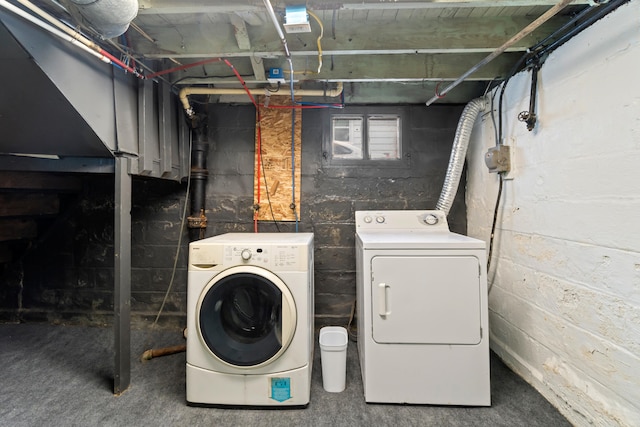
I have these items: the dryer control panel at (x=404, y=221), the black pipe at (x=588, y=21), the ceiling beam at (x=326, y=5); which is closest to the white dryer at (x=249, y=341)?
the dryer control panel at (x=404, y=221)

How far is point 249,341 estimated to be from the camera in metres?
1.44

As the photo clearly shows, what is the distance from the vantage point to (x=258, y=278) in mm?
1396

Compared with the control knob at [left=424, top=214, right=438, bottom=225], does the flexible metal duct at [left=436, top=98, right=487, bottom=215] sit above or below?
above

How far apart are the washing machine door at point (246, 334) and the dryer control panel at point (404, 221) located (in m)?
0.88

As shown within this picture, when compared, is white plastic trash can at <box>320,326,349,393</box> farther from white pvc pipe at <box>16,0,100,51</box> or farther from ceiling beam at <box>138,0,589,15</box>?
white pvc pipe at <box>16,0,100,51</box>

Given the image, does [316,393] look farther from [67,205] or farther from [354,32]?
[67,205]

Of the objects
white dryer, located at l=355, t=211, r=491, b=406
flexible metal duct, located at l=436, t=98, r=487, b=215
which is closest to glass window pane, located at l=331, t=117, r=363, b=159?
flexible metal duct, located at l=436, t=98, r=487, b=215

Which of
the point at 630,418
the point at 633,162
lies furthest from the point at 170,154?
the point at 630,418

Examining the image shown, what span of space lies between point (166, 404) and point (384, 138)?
2342 millimetres

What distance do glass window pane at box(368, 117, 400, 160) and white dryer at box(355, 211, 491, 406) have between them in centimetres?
107

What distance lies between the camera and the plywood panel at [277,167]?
2.27 m

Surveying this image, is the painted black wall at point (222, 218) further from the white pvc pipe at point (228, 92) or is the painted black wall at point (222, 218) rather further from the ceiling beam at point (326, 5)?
the ceiling beam at point (326, 5)

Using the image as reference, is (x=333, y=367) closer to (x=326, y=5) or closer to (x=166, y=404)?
(x=166, y=404)

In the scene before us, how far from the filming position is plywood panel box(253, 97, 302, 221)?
2.27 meters
